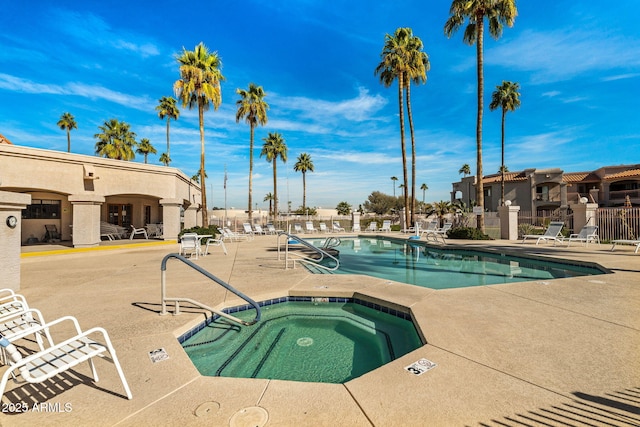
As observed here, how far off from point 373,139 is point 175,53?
26.0 meters

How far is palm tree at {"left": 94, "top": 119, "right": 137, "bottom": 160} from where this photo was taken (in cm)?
2933

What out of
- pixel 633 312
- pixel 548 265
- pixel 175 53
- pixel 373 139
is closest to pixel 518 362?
pixel 633 312

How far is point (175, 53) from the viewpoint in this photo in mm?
17578

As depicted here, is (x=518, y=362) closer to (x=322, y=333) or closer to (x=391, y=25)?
(x=322, y=333)

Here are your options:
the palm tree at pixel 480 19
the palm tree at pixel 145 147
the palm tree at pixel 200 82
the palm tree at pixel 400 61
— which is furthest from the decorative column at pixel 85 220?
the palm tree at pixel 145 147

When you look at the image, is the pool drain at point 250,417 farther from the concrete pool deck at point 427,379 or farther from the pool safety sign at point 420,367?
the pool safety sign at point 420,367

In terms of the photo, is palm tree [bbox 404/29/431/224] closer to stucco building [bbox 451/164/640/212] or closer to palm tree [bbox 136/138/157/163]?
stucco building [bbox 451/164/640/212]

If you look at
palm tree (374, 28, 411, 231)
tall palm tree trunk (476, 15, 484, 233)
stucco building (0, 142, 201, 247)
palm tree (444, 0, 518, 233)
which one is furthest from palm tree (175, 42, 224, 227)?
tall palm tree trunk (476, 15, 484, 233)

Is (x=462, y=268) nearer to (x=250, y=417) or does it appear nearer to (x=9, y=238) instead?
(x=250, y=417)

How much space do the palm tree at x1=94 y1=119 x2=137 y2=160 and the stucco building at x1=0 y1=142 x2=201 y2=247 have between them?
1441 cm

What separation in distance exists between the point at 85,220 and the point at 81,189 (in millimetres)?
1463

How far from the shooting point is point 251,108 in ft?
89.2

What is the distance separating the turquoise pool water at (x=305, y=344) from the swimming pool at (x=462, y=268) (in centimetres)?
263

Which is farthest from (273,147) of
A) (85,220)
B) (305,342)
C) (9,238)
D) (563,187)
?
(563,187)
